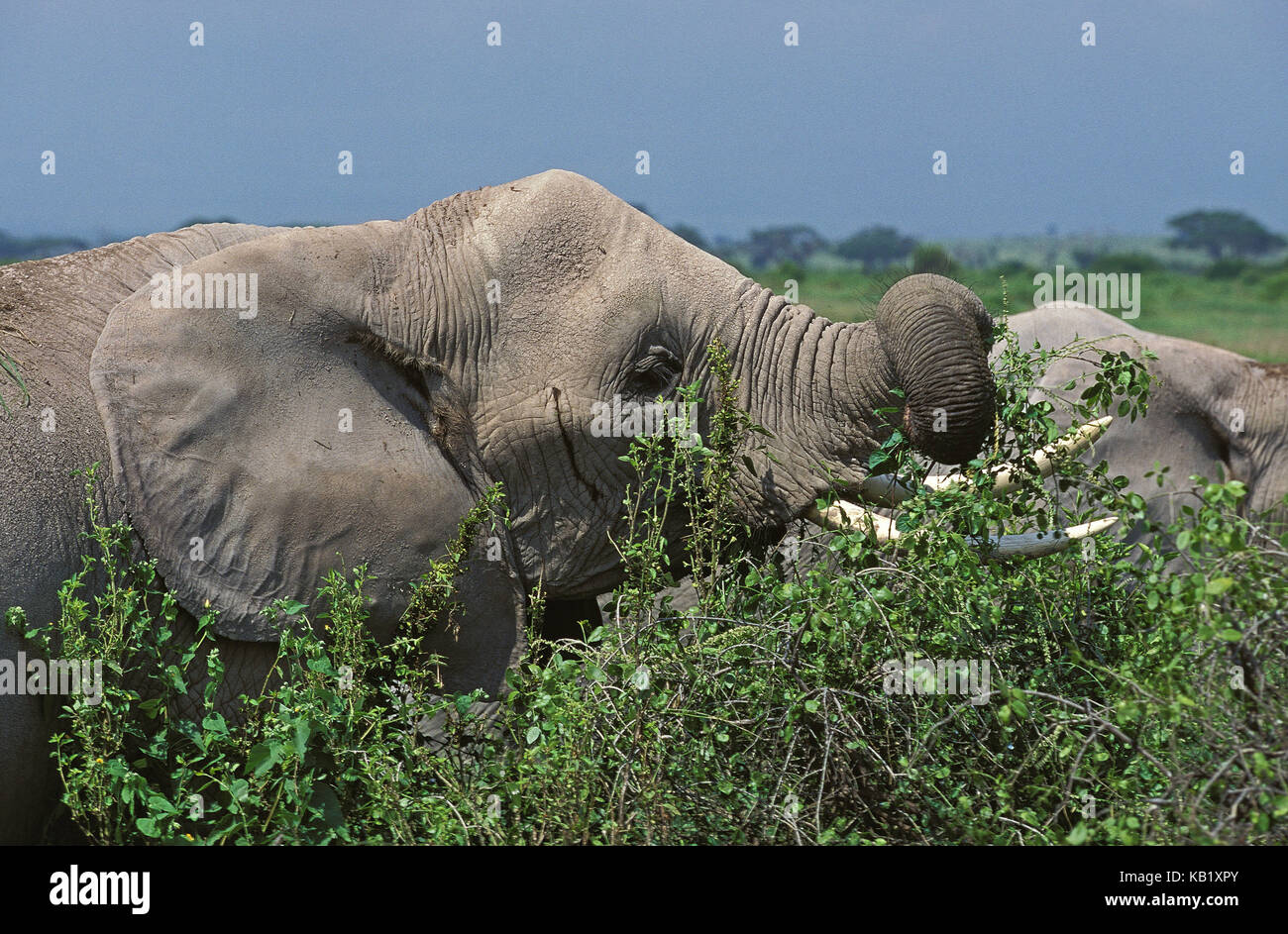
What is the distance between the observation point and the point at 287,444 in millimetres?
4566

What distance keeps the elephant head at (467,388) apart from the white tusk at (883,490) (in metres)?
0.07

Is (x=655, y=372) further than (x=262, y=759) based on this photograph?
Yes

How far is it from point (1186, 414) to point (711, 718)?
5338mm

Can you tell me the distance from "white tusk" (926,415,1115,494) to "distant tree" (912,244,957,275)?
67cm

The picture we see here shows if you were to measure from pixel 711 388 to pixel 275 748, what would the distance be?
180 cm

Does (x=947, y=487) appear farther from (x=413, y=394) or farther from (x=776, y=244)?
(x=776, y=244)

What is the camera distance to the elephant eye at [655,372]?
189 inches

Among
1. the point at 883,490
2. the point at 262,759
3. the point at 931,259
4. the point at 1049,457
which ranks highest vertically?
the point at 931,259

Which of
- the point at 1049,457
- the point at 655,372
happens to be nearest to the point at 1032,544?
the point at 1049,457

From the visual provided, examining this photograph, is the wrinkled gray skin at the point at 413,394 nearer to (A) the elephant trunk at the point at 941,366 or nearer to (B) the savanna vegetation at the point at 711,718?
(A) the elephant trunk at the point at 941,366

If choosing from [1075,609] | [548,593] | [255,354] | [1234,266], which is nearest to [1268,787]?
[1075,609]

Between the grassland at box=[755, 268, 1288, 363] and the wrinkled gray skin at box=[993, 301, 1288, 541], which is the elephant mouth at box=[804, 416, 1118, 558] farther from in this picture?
the grassland at box=[755, 268, 1288, 363]

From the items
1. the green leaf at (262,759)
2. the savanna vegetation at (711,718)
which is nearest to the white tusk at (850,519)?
the savanna vegetation at (711,718)

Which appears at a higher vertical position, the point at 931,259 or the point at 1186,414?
the point at 931,259
